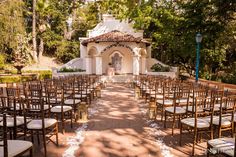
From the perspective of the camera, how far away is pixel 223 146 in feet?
12.7

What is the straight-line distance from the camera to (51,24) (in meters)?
35.0

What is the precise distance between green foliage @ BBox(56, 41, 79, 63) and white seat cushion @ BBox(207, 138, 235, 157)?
97.1 ft

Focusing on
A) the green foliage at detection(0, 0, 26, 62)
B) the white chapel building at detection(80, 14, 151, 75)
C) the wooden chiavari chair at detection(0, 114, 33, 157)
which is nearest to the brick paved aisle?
the wooden chiavari chair at detection(0, 114, 33, 157)

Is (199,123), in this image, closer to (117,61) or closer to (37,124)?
(37,124)

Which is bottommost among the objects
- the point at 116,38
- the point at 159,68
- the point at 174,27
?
the point at 159,68

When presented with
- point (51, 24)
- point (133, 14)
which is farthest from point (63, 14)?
point (133, 14)

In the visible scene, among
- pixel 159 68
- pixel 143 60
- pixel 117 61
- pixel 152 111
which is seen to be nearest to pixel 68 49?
pixel 117 61

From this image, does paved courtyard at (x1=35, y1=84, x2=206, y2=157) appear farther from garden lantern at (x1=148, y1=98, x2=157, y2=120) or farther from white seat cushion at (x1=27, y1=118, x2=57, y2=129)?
white seat cushion at (x1=27, y1=118, x2=57, y2=129)

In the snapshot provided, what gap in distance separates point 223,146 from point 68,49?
100ft

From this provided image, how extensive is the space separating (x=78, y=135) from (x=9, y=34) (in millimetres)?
17713

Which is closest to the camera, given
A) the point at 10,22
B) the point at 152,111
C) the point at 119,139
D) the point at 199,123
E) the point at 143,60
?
the point at 199,123

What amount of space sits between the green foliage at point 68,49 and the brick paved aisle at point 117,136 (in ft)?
79.3

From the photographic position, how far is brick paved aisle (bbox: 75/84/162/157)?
505 cm

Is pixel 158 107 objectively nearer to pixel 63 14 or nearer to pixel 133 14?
pixel 133 14
